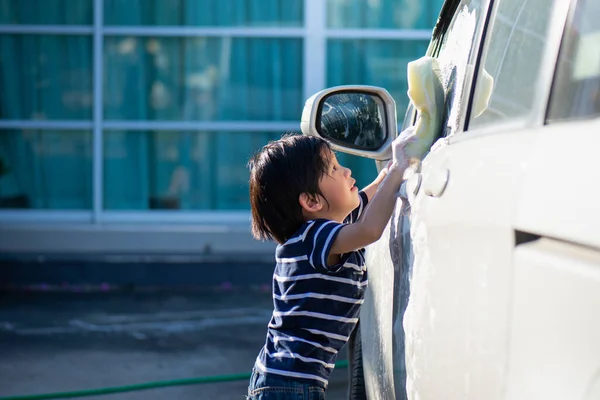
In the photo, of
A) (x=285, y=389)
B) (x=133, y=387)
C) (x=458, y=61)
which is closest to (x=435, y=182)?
(x=458, y=61)

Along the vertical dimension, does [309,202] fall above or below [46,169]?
above

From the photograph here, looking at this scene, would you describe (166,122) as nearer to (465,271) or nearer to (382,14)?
(382,14)

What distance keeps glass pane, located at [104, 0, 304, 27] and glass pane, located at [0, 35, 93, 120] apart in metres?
0.44

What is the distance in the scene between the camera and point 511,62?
190cm

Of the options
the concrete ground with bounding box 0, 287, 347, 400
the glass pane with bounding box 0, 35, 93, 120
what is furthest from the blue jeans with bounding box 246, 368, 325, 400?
the glass pane with bounding box 0, 35, 93, 120

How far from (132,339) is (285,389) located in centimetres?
418

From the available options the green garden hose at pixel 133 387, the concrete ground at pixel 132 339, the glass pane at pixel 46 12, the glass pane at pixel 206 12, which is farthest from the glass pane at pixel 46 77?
the green garden hose at pixel 133 387

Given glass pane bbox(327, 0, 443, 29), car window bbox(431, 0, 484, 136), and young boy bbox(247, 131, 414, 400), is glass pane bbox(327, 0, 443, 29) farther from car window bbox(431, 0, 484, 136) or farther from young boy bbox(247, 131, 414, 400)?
young boy bbox(247, 131, 414, 400)

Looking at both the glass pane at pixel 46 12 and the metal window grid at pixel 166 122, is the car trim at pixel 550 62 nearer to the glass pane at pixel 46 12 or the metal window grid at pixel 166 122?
the metal window grid at pixel 166 122

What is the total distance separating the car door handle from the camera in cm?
186

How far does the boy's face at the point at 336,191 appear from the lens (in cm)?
247

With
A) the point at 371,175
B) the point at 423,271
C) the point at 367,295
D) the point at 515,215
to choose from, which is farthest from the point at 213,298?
the point at 515,215

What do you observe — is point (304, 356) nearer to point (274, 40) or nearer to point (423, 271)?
point (423, 271)

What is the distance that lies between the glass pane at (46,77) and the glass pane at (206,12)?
441 millimetres
